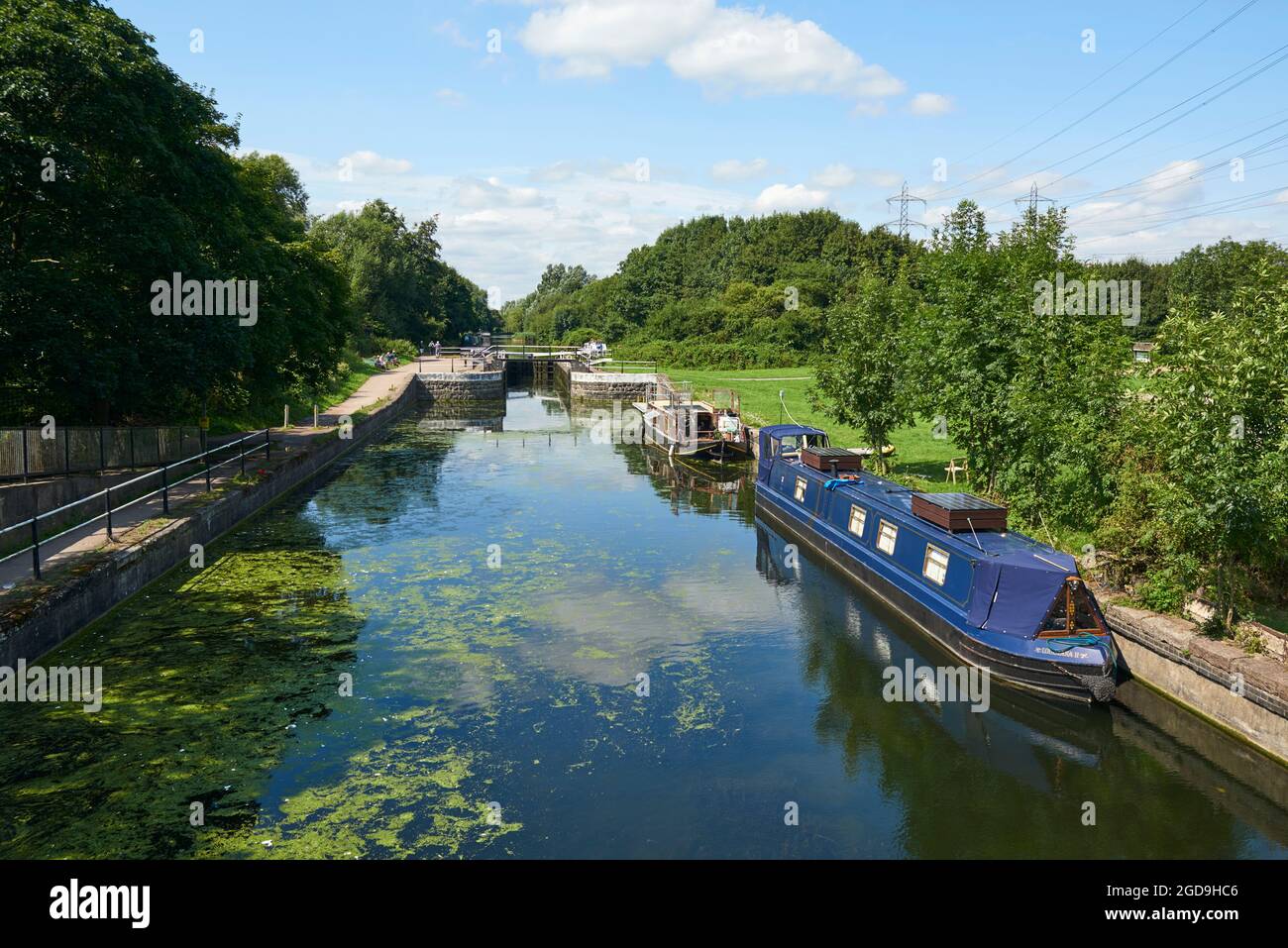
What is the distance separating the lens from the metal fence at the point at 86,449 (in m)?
22.7

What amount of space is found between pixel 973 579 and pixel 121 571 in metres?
17.9

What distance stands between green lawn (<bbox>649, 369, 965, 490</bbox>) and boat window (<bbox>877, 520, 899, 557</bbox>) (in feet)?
25.2

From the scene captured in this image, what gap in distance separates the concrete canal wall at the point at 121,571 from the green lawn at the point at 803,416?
21.9 metres

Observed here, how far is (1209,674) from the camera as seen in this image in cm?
1477

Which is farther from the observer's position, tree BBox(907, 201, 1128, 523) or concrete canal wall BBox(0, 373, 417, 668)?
tree BBox(907, 201, 1128, 523)

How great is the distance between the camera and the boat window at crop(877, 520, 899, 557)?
21.8 m

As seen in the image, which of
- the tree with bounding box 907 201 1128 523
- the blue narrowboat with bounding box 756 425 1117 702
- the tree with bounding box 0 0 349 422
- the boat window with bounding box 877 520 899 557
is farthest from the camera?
the tree with bounding box 0 0 349 422

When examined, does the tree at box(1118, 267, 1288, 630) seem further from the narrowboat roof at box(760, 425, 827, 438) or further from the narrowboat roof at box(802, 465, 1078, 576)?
the narrowboat roof at box(760, 425, 827, 438)

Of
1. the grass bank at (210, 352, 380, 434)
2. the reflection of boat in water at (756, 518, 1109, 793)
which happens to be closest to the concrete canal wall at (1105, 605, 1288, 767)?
the reflection of boat in water at (756, 518, 1109, 793)

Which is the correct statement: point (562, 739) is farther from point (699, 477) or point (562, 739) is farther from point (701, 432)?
point (701, 432)

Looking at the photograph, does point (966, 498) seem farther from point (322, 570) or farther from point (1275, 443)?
point (322, 570)

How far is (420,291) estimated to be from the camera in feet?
360
